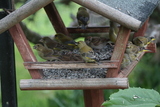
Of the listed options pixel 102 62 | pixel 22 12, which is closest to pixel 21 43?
pixel 22 12

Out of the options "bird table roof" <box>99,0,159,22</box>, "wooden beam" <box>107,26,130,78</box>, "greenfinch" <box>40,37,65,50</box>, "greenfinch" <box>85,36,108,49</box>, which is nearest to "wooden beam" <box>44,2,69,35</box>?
"greenfinch" <box>40,37,65,50</box>

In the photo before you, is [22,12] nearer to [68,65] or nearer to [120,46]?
[68,65]

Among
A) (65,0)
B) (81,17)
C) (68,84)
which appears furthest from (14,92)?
(65,0)

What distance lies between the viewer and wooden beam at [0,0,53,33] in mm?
2402

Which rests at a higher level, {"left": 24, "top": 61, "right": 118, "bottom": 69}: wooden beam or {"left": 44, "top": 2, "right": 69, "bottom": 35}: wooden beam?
{"left": 44, "top": 2, "right": 69, "bottom": 35}: wooden beam

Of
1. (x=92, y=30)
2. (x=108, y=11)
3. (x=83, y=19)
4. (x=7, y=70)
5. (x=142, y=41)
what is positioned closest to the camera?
(x=108, y=11)

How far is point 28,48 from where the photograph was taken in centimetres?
264

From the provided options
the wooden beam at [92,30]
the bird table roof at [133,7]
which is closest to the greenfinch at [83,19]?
the wooden beam at [92,30]

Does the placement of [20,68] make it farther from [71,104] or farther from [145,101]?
[145,101]

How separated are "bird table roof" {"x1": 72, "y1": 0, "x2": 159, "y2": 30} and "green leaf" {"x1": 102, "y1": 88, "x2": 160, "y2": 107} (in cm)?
69

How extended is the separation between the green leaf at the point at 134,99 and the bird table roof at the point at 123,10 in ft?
2.26

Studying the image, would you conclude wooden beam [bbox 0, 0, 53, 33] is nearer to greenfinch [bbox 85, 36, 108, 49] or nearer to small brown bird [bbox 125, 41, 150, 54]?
greenfinch [bbox 85, 36, 108, 49]

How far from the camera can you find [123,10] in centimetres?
249

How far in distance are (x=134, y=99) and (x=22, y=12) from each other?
3.80 feet
